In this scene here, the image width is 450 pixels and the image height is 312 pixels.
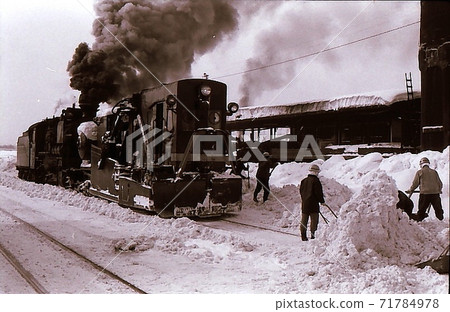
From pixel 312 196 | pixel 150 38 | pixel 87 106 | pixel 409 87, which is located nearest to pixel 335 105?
pixel 409 87

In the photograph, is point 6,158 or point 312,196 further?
point 6,158

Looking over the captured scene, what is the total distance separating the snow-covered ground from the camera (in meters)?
3.38

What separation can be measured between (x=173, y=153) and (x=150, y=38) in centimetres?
153

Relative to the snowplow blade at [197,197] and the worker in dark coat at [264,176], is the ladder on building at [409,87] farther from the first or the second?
the snowplow blade at [197,197]

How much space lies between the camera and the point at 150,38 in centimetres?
551

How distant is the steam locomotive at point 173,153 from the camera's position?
5703 mm

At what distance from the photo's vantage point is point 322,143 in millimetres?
4750

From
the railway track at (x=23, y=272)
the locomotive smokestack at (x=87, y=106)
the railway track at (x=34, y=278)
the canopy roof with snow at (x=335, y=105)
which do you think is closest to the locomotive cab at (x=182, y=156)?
the canopy roof with snow at (x=335, y=105)

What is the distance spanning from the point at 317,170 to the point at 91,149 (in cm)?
457

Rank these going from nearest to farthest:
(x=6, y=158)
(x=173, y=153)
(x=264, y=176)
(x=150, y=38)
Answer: (x=150, y=38) → (x=173, y=153) → (x=6, y=158) → (x=264, y=176)

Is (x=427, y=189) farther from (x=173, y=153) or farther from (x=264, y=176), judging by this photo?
(x=173, y=153)

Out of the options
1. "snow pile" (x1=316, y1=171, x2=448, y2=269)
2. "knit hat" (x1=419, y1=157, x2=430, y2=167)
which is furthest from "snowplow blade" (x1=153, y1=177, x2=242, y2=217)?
"knit hat" (x1=419, y1=157, x2=430, y2=167)

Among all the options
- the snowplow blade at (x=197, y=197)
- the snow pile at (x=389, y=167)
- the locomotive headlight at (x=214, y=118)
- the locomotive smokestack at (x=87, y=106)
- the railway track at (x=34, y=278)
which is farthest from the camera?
the locomotive smokestack at (x=87, y=106)

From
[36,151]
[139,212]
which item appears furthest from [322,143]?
[36,151]
